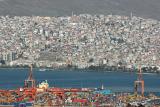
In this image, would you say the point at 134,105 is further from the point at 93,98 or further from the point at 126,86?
the point at 126,86

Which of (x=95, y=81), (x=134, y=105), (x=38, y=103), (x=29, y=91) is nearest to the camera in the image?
(x=134, y=105)

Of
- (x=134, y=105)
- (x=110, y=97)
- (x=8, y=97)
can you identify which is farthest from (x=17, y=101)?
(x=134, y=105)

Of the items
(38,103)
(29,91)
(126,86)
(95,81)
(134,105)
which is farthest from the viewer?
(95,81)

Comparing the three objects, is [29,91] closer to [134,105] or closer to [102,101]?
[102,101]

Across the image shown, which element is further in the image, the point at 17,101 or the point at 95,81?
the point at 95,81

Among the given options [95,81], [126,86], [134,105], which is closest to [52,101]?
[134,105]

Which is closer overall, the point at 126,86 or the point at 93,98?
the point at 93,98

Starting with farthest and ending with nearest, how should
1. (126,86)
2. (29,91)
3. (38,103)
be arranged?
1. (126,86)
2. (29,91)
3. (38,103)

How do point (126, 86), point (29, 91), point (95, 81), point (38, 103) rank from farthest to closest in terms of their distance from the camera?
point (95, 81), point (126, 86), point (29, 91), point (38, 103)
